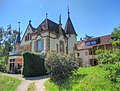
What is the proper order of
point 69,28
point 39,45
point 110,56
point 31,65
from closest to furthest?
point 110,56
point 31,65
point 39,45
point 69,28

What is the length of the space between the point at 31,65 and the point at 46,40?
1013 cm

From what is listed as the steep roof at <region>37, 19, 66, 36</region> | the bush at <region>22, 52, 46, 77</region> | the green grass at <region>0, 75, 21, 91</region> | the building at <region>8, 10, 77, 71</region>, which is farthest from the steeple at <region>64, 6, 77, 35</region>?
the green grass at <region>0, 75, 21, 91</region>

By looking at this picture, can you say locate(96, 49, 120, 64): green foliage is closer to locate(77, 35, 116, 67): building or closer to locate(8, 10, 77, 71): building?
locate(8, 10, 77, 71): building

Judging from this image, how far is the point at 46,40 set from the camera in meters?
32.5

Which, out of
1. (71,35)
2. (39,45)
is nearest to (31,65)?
(39,45)

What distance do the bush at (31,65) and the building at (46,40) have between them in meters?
7.30

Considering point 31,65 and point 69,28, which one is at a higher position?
point 69,28

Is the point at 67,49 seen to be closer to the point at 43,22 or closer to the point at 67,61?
the point at 43,22

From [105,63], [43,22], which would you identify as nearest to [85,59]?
[43,22]

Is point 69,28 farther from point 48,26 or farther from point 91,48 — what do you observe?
point 48,26

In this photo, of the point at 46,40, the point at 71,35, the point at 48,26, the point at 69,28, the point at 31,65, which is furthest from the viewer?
the point at 69,28

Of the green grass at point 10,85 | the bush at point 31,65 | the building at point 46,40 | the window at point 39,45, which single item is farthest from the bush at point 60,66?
the window at point 39,45

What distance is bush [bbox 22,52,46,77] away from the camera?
23125 millimetres

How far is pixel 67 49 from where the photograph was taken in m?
39.1
